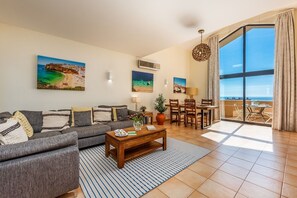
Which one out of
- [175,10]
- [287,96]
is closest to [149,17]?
[175,10]

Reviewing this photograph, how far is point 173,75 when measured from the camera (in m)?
6.44

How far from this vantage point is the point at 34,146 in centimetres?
130

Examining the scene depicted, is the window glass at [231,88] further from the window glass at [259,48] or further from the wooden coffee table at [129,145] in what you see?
the wooden coffee table at [129,145]

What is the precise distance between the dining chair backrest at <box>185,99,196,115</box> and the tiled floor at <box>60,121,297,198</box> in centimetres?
160

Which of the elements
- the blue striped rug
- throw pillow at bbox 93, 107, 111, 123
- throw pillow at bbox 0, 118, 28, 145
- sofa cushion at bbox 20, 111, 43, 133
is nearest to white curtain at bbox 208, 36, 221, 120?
the blue striped rug

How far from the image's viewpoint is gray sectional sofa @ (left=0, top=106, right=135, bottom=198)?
116cm

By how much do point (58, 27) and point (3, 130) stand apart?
2.48 meters

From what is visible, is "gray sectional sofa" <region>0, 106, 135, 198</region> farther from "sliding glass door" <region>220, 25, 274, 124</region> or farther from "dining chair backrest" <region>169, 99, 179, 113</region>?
"sliding glass door" <region>220, 25, 274, 124</region>

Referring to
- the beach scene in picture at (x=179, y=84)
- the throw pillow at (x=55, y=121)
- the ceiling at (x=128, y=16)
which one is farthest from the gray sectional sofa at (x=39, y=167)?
the beach scene in picture at (x=179, y=84)

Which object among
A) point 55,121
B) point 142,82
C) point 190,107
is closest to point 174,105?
point 190,107

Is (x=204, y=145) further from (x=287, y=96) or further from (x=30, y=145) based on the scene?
(x=287, y=96)

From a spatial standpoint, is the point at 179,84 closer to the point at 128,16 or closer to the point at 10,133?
the point at 128,16

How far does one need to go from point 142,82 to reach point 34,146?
4173 millimetres

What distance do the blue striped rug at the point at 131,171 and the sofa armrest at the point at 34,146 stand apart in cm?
65
